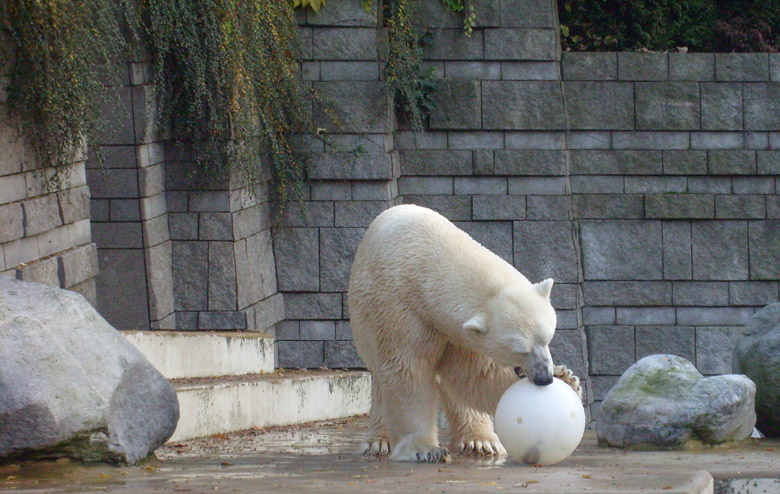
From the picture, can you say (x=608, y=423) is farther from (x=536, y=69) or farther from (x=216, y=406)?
(x=536, y=69)

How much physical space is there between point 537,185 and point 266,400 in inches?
122

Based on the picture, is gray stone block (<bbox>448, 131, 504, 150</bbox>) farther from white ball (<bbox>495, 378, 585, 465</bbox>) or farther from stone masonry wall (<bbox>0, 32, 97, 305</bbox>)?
white ball (<bbox>495, 378, 585, 465</bbox>)

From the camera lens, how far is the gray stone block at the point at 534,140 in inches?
341

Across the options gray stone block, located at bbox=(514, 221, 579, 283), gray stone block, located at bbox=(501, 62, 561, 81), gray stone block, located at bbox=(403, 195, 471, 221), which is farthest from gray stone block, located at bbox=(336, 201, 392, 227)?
gray stone block, located at bbox=(501, 62, 561, 81)

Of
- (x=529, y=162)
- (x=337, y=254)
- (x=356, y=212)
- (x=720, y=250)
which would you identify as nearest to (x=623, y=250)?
(x=720, y=250)

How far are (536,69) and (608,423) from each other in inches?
155

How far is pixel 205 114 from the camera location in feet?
24.3

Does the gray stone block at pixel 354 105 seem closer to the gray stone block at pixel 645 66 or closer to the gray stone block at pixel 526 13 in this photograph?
the gray stone block at pixel 526 13

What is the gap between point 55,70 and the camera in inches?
211

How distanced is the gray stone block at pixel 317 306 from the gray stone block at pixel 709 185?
2.97 metres

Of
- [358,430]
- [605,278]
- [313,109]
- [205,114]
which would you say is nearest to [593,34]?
[605,278]

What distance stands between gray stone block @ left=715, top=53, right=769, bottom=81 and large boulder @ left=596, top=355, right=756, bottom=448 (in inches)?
160

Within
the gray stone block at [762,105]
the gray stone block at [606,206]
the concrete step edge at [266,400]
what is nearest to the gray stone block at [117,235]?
the concrete step edge at [266,400]

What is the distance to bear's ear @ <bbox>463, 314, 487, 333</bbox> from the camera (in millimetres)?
A: 4637
